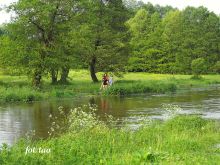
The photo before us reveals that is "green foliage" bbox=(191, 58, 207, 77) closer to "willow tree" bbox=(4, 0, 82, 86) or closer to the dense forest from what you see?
the dense forest

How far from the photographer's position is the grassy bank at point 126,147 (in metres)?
12.3

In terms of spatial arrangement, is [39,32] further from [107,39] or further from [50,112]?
[50,112]

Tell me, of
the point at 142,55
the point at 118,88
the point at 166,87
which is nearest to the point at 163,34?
the point at 142,55

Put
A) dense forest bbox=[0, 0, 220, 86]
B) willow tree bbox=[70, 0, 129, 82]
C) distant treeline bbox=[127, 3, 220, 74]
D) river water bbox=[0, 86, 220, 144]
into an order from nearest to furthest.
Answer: river water bbox=[0, 86, 220, 144], dense forest bbox=[0, 0, 220, 86], willow tree bbox=[70, 0, 129, 82], distant treeline bbox=[127, 3, 220, 74]

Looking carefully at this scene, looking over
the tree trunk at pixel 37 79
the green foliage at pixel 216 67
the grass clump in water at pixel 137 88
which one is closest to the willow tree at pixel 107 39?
the grass clump in water at pixel 137 88

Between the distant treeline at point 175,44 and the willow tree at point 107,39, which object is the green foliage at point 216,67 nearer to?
the distant treeline at point 175,44

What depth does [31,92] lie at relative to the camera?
119 ft

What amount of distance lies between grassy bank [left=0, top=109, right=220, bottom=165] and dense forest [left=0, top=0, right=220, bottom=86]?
1007 inches

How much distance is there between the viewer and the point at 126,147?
1490 centimetres

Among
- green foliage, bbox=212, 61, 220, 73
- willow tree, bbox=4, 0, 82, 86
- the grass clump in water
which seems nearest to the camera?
willow tree, bbox=4, 0, 82, 86

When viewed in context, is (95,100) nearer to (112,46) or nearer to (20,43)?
(20,43)

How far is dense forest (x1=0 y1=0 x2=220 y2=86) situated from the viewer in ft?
140

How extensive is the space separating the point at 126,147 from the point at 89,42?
39156 mm

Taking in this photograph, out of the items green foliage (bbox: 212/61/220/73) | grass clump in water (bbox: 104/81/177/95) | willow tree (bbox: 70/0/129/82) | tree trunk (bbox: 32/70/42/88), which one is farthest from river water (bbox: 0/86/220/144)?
green foliage (bbox: 212/61/220/73)
